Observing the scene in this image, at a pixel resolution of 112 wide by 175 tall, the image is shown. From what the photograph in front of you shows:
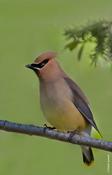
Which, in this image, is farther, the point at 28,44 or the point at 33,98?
the point at 28,44

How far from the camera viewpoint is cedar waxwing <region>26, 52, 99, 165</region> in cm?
332

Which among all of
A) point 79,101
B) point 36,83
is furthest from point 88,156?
point 36,83

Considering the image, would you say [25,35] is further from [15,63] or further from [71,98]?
[71,98]

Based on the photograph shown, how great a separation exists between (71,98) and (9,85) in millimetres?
3099

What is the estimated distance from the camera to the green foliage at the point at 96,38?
3175 millimetres

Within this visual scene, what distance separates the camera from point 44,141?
6113 millimetres

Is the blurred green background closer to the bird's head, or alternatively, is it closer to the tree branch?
the bird's head

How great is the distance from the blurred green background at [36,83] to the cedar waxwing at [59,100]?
4.88ft

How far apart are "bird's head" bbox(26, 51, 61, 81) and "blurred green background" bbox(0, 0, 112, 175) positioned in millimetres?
1608

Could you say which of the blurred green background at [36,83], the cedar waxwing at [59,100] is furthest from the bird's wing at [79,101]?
the blurred green background at [36,83]

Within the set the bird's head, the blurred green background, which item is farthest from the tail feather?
the blurred green background

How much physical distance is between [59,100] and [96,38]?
308 mm

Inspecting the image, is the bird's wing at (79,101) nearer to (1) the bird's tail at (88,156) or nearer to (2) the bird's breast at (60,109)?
(2) the bird's breast at (60,109)

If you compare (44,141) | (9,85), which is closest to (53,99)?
(44,141)
